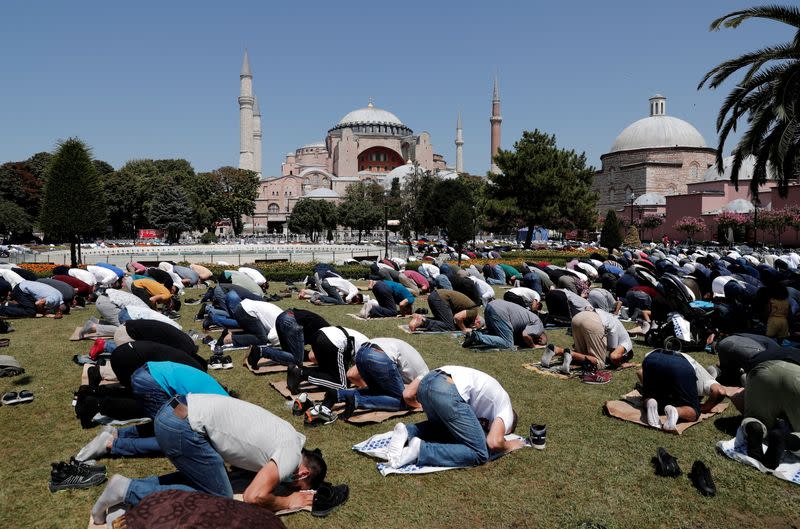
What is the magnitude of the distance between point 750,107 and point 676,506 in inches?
400

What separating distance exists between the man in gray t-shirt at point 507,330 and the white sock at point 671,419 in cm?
340

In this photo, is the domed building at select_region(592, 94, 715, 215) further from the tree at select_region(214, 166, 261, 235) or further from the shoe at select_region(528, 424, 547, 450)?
the shoe at select_region(528, 424, 547, 450)

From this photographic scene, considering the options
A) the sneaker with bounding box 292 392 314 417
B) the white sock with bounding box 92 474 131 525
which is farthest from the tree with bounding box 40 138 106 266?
the white sock with bounding box 92 474 131 525

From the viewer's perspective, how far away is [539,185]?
3612 cm

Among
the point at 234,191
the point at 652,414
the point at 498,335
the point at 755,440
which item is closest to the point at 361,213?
the point at 234,191

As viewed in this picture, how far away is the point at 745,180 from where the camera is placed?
5419 cm

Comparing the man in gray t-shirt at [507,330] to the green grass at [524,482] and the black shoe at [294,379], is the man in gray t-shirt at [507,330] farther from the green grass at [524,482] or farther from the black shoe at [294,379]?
the black shoe at [294,379]

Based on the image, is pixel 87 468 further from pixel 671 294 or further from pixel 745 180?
pixel 745 180

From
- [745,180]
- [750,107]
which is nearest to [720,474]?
[750,107]

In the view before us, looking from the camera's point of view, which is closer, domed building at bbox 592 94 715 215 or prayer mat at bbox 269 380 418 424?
prayer mat at bbox 269 380 418 424

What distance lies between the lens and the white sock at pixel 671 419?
5.33m

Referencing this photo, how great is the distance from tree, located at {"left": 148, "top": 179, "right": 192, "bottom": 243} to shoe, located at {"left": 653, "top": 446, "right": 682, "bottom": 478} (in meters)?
50.7

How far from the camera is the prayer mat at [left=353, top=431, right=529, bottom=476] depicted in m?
4.53

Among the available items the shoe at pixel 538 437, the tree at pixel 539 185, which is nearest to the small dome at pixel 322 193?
the tree at pixel 539 185
